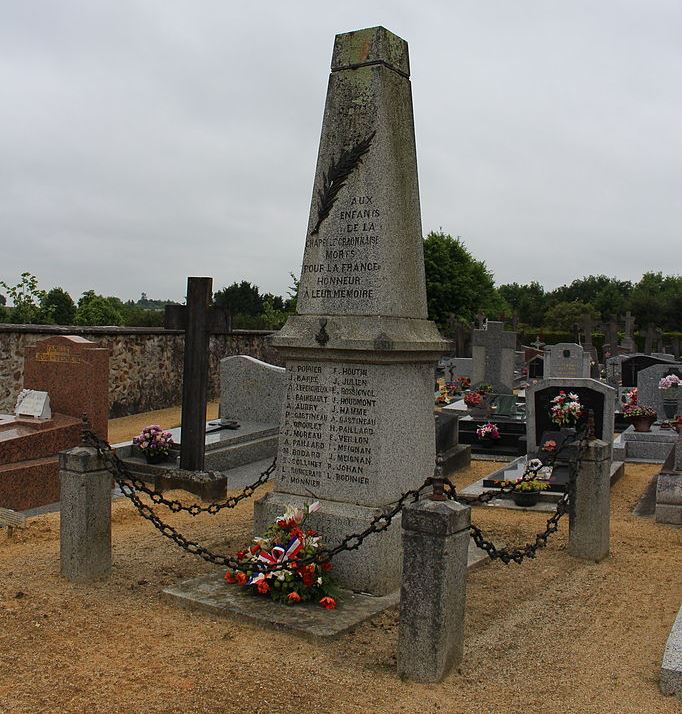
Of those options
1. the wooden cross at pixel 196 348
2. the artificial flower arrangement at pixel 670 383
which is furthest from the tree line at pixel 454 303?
the artificial flower arrangement at pixel 670 383

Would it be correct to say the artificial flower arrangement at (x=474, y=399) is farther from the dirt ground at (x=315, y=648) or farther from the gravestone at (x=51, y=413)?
the dirt ground at (x=315, y=648)

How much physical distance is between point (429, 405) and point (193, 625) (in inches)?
94.4

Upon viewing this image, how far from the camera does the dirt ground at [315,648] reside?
147 inches

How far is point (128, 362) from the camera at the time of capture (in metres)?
17.8

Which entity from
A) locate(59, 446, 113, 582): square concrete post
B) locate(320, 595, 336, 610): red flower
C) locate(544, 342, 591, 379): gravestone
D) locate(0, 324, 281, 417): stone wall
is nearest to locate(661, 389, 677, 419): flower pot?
locate(544, 342, 591, 379): gravestone

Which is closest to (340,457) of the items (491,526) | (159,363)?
(491,526)

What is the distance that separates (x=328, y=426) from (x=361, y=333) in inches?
30.3

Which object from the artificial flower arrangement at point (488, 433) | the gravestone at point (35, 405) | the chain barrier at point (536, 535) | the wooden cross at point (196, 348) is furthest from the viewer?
the artificial flower arrangement at point (488, 433)

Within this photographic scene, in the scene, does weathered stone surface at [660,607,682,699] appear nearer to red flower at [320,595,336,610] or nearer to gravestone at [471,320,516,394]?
red flower at [320,595,336,610]

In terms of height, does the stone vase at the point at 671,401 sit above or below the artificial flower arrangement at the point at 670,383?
below

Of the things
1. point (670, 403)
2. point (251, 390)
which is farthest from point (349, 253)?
point (670, 403)

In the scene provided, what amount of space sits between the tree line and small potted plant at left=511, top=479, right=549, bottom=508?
410cm

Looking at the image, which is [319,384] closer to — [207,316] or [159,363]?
[207,316]

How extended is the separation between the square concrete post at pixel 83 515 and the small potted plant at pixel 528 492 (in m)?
4.89
